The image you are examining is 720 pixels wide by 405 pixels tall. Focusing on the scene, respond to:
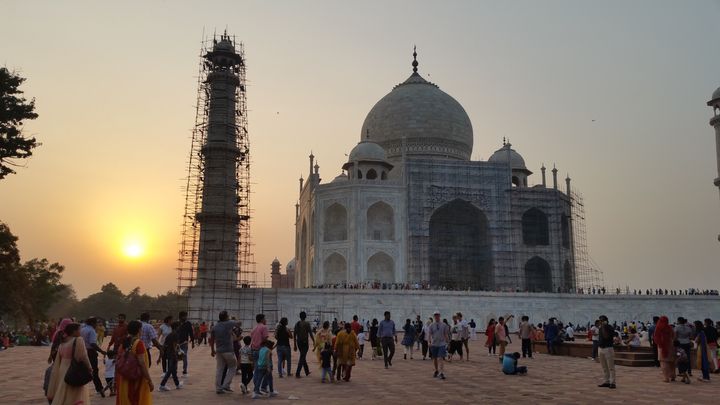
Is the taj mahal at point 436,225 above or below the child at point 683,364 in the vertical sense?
above

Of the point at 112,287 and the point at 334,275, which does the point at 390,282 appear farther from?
the point at 112,287

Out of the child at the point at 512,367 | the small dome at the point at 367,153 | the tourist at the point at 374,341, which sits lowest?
the child at the point at 512,367

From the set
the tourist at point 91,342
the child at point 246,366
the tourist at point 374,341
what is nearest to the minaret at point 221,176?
the tourist at point 374,341

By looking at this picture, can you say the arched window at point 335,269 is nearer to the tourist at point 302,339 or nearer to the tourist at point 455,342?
the tourist at point 455,342

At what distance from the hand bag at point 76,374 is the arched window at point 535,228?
3874 cm

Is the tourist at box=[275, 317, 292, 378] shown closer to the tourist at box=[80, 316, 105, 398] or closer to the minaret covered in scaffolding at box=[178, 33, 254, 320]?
the tourist at box=[80, 316, 105, 398]

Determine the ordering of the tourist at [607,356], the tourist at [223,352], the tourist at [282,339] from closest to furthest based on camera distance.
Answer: the tourist at [223,352]
the tourist at [607,356]
the tourist at [282,339]

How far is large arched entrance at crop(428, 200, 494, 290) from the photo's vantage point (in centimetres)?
4244

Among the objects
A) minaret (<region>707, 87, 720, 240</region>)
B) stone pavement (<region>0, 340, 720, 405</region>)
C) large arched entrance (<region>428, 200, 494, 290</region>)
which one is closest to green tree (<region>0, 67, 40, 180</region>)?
stone pavement (<region>0, 340, 720, 405</region>)

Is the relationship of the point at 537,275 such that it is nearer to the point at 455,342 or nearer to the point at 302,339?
the point at 455,342

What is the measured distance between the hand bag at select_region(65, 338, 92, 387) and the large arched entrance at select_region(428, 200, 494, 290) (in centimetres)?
3651

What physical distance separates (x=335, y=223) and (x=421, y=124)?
10766mm

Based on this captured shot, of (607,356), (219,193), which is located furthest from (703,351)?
(219,193)

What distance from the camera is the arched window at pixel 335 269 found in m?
40.7
